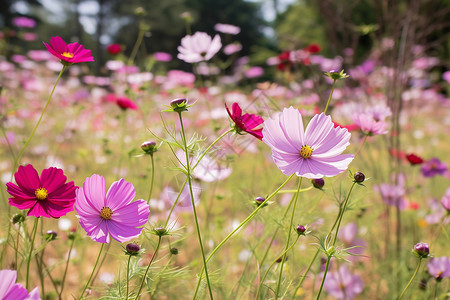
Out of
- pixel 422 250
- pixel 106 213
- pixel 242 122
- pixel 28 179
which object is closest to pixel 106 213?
pixel 106 213

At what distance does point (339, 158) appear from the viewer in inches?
21.0

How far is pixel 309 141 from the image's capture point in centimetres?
55

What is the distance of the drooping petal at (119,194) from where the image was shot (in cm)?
50

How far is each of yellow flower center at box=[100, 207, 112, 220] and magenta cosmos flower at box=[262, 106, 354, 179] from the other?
23 cm

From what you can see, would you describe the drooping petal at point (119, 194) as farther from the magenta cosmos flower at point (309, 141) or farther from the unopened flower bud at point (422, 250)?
the unopened flower bud at point (422, 250)

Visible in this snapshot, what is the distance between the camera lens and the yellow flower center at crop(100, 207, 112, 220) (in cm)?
49

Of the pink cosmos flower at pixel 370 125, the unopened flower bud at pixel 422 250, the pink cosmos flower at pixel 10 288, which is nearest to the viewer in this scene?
the pink cosmos flower at pixel 10 288

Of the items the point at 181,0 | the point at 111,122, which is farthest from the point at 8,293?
the point at 181,0

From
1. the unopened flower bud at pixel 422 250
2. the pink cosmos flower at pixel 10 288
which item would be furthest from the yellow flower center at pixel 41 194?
the unopened flower bud at pixel 422 250

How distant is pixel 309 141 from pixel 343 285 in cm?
62

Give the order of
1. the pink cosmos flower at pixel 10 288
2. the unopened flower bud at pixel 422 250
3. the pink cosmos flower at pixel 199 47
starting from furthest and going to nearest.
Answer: the pink cosmos flower at pixel 199 47 < the unopened flower bud at pixel 422 250 < the pink cosmos flower at pixel 10 288

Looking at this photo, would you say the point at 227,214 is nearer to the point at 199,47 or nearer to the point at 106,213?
the point at 199,47

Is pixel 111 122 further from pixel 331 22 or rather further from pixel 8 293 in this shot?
pixel 8 293

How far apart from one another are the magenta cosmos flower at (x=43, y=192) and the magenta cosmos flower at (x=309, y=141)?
0.91 ft
